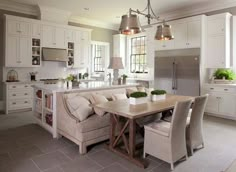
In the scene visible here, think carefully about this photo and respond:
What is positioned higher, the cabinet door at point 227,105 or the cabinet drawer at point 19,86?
the cabinet drawer at point 19,86

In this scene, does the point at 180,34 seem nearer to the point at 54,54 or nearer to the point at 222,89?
the point at 222,89

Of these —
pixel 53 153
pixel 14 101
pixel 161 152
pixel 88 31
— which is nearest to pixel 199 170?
pixel 161 152

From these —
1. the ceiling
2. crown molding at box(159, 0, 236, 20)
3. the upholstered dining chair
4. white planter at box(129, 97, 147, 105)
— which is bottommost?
the upholstered dining chair

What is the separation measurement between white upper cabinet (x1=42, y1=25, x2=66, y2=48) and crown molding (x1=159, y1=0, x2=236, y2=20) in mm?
3463

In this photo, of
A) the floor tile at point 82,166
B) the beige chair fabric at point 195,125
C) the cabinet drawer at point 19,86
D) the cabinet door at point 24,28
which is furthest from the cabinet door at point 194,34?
the cabinet drawer at point 19,86

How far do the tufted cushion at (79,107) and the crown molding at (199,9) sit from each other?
4581 mm

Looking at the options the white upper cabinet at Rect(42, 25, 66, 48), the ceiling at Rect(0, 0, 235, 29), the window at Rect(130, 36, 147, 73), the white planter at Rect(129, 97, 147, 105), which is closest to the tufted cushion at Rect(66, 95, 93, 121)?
the white planter at Rect(129, 97, 147, 105)

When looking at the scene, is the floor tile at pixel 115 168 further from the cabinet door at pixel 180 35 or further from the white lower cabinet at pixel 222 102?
the cabinet door at pixel 180 35

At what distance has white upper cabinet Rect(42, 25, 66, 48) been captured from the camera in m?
6.05

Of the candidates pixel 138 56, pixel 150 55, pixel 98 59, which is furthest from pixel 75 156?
pixel 98 59

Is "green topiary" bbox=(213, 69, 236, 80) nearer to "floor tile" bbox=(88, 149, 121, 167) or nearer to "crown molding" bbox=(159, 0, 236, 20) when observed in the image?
"crown molding" bbox=(159, 0, 236, 20)

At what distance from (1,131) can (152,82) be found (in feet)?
15.6

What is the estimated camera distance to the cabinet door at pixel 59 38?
6.29 m

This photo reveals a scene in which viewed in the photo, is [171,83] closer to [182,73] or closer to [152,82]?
[182,73]
